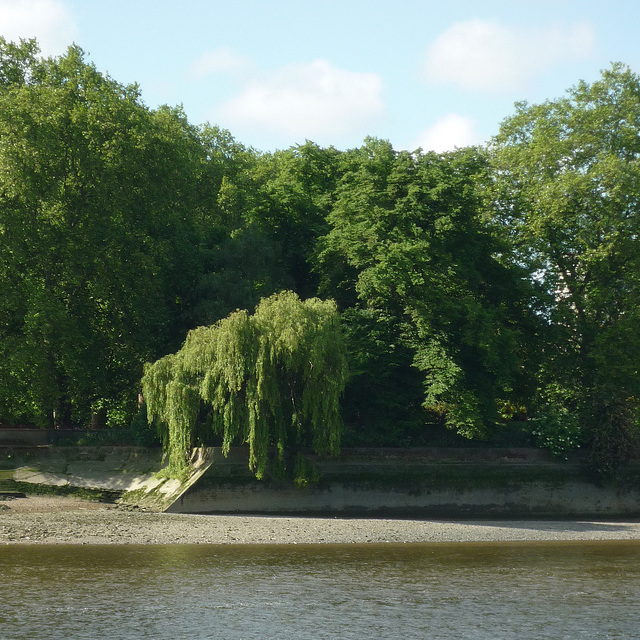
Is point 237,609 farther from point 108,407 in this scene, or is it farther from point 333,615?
point 108,407

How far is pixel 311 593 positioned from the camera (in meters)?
19.7

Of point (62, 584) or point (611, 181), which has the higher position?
point (611, 181)

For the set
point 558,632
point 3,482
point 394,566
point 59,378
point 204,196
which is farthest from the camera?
point 204,196

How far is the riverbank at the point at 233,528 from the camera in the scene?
87.2ft

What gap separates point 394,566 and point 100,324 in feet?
71.5

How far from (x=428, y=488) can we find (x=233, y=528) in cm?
1024

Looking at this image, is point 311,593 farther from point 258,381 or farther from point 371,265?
point 371,265

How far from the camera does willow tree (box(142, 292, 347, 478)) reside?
31.3 m

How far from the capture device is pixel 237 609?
18.1m

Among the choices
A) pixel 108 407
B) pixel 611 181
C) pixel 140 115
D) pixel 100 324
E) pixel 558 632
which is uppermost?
pixel 140 115

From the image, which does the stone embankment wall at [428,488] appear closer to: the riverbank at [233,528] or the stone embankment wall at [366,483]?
the stone embankment wall at [366,483]

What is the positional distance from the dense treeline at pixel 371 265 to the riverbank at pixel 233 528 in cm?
485

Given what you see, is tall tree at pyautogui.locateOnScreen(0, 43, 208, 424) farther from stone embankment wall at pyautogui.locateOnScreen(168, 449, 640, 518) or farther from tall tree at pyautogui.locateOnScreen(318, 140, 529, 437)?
stone embankment wall at pyautogui.locateOnScreen(168, 449, 640, 518)

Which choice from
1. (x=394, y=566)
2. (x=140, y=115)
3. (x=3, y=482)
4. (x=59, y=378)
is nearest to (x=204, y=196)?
(x=140, y=115)
